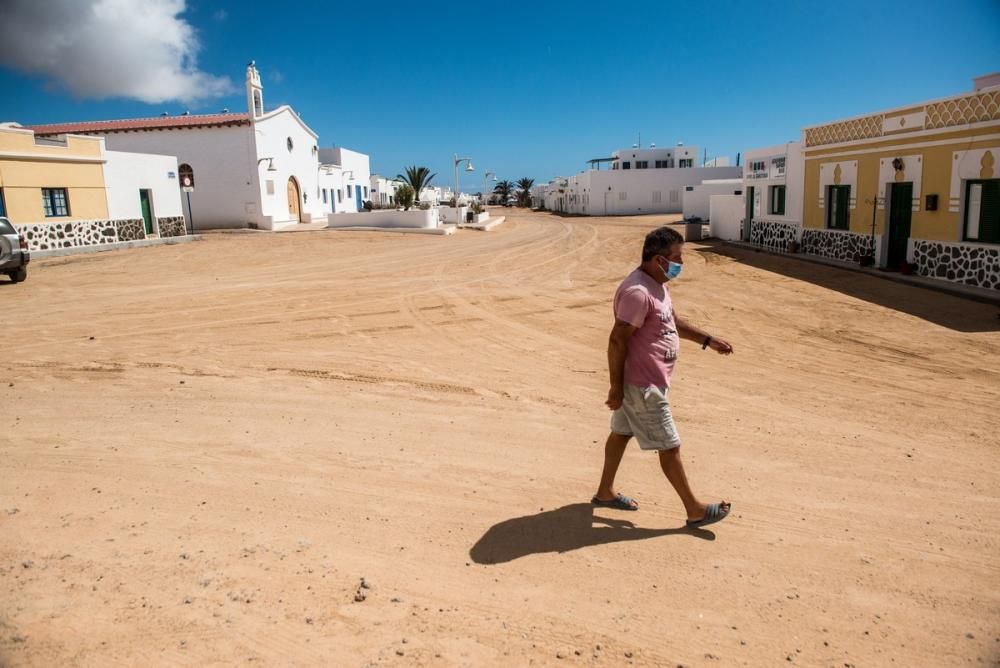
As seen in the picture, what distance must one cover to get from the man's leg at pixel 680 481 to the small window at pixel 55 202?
26.2 metres

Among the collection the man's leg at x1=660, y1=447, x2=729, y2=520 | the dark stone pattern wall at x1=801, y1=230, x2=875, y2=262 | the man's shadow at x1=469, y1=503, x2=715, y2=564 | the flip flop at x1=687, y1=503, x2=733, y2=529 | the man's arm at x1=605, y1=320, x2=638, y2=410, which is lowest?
the man's shadow at x1=469, y1=503, x2=715, y2=564

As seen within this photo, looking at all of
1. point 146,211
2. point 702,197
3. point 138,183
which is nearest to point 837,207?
point 702,197

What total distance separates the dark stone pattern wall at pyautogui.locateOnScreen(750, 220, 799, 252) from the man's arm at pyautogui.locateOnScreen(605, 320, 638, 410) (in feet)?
67.0

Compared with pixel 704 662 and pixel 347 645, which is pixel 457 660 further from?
pixel 704 662

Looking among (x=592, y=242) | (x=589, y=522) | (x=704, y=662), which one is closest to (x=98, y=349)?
(x=589, y=522)

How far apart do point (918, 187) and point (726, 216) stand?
12.9 m

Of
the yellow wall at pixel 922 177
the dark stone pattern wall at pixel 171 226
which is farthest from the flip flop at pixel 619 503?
the dark stone pattern wall at pixel 171 226

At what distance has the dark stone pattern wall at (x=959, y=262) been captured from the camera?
13.6 m

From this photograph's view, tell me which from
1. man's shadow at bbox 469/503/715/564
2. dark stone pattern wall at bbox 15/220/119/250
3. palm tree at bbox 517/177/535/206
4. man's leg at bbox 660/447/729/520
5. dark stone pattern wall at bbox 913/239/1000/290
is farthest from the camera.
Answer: palm tree at bbox 517/177/535/206

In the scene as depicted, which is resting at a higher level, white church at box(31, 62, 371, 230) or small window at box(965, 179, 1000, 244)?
white church at box(31, 62, 371, 230)

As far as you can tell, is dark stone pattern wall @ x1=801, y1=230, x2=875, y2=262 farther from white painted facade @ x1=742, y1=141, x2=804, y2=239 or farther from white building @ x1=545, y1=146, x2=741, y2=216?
white building @ x1=545, y1=146, x2=741, y2=216

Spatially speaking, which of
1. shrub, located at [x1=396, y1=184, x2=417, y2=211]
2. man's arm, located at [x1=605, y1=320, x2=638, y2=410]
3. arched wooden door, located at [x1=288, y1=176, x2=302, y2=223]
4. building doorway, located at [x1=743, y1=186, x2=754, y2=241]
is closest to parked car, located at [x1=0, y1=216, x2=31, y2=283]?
man's arm, located at [x1=605, y1=320, x2=638, y2=410]

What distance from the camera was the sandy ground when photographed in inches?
125

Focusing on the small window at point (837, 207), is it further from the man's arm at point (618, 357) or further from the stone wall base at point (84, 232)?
the stone wall base at point (84, 232)
